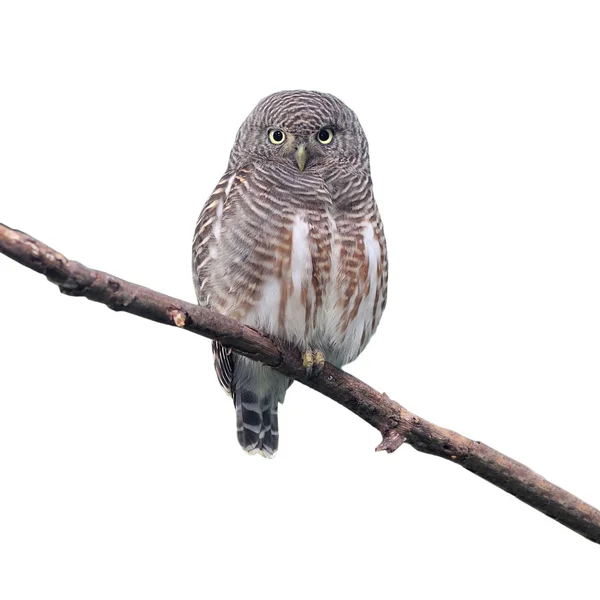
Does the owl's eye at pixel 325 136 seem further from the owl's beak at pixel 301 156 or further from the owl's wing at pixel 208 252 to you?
the owl's wing at pixel 208 252

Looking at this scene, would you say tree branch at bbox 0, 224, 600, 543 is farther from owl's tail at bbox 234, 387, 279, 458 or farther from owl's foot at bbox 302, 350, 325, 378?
owl's tail at bbox 234, 387, 279, 458

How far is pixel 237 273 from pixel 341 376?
0.81m

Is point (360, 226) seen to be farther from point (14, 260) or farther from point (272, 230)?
point (14, 260)

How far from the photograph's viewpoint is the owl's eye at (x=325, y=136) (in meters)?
5.58

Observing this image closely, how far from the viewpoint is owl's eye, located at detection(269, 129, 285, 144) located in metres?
5.56

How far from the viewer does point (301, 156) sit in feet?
17.9

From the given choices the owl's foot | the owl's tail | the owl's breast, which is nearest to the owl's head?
the owl's breast

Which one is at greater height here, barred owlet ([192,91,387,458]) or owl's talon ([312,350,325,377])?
barred owlet ([192,91,387,458])

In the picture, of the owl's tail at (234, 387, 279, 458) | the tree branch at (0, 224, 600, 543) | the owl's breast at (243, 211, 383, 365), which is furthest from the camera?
the owl's tail at (234, 387, 279, 458)

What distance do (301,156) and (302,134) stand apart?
140mm

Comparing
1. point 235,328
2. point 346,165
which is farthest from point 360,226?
point 235,328

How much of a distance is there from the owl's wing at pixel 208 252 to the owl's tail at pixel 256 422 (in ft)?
0.56

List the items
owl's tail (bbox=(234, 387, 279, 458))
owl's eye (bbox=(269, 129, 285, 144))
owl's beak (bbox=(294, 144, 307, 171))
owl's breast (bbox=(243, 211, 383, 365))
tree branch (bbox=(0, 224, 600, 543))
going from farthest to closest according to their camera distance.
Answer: owl's tail (bbox=(234, 387, 279, 458)) < owl's eye (bbox=(269, 129, 285, 144)) < owl's beak (bbox=(294, 144, 307, 171)) < owl's breast (bbox=(243, 211, 383, 365)) < tree branch (bbox=(0, 224, 600, 543))

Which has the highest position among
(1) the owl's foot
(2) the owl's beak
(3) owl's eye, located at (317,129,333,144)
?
(3) owl's eye, located at (317,129,333,144)
